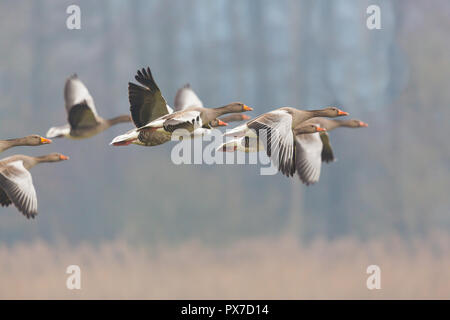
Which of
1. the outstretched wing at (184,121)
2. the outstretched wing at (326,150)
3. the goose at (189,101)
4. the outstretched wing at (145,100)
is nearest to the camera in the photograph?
the outstretched wing at (184,121)

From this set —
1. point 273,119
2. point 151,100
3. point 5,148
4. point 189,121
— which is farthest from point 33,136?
point 273,119

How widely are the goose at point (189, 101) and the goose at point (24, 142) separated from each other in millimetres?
1464

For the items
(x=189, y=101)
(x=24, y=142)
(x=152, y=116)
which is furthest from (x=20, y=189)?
(x=189, y=101)

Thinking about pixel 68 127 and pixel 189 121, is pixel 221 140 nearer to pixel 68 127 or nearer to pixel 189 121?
pixel 189 121

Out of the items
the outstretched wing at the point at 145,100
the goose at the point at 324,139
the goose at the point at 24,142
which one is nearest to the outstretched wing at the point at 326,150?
the goose at the point at 324,139

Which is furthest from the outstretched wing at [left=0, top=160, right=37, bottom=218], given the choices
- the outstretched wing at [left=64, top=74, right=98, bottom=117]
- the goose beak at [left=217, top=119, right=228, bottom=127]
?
the goose beak at [left=217, top=119, right=228, bottom=127]

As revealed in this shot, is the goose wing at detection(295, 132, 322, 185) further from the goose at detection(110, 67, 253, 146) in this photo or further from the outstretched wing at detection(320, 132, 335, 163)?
the goose at detection(110, 67, 253, 146)

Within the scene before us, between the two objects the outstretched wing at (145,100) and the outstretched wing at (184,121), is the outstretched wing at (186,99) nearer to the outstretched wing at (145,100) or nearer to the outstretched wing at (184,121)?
the outstretched wing at (145,100)

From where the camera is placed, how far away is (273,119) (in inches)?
242

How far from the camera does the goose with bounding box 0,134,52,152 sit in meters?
6.91

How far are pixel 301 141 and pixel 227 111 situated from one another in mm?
796

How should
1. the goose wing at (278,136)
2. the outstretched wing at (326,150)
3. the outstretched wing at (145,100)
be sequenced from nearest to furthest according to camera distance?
the goose wing at (278,136) → the outstretched wing at (145,100) → the outstretched wing at (326,150)

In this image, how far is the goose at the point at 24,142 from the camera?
6.91m

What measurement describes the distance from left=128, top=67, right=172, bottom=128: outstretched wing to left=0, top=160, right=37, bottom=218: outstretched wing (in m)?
1.10
